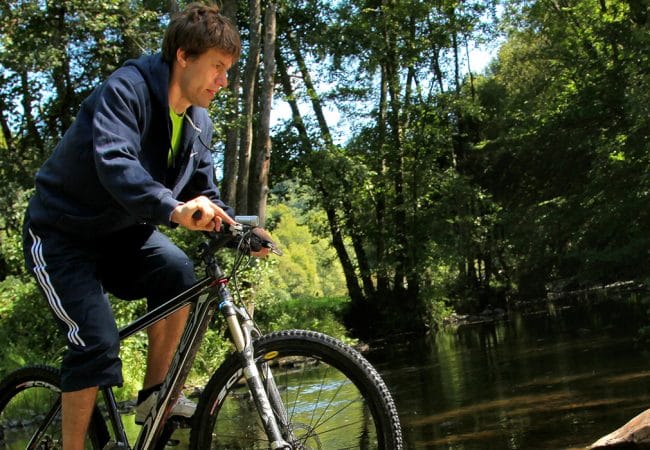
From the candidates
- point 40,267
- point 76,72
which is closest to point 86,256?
point 40,267

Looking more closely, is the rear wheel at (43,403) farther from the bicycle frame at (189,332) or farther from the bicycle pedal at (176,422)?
the bicycle pedal at (176,422)

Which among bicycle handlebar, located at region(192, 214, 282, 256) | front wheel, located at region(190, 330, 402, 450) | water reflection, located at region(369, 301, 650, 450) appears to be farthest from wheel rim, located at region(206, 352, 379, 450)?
water reflection, located at region(369, 301, 650, 450)

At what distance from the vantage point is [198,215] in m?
2.35

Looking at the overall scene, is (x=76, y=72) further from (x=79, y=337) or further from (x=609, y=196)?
(x=79, y=337)

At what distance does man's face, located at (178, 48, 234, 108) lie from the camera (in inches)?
106

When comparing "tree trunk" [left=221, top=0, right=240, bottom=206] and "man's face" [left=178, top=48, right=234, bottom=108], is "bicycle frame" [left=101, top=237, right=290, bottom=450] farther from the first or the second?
"tree trunk" [left=221, top=0, right=240, bottom=206]

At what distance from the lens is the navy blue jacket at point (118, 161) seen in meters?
2.41

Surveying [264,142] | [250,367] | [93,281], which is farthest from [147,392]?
[264,142]

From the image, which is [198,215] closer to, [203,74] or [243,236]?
Answer: [243,236]

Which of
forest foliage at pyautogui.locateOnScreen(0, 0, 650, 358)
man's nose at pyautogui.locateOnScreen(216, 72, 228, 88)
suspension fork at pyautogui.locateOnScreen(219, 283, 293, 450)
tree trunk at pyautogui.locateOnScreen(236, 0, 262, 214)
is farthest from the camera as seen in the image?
forest foliage at pyautogui.locateOnScreen(0, 0, 650, 358)

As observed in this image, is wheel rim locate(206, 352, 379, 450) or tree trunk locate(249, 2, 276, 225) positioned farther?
tree trunk locate(249, 2, 276, 225)

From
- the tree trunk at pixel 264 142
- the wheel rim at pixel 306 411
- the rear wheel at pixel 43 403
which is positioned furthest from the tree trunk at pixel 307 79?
the wheel rim at pixel 306 411

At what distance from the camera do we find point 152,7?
808 inches

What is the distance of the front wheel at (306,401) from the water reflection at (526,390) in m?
1.71
